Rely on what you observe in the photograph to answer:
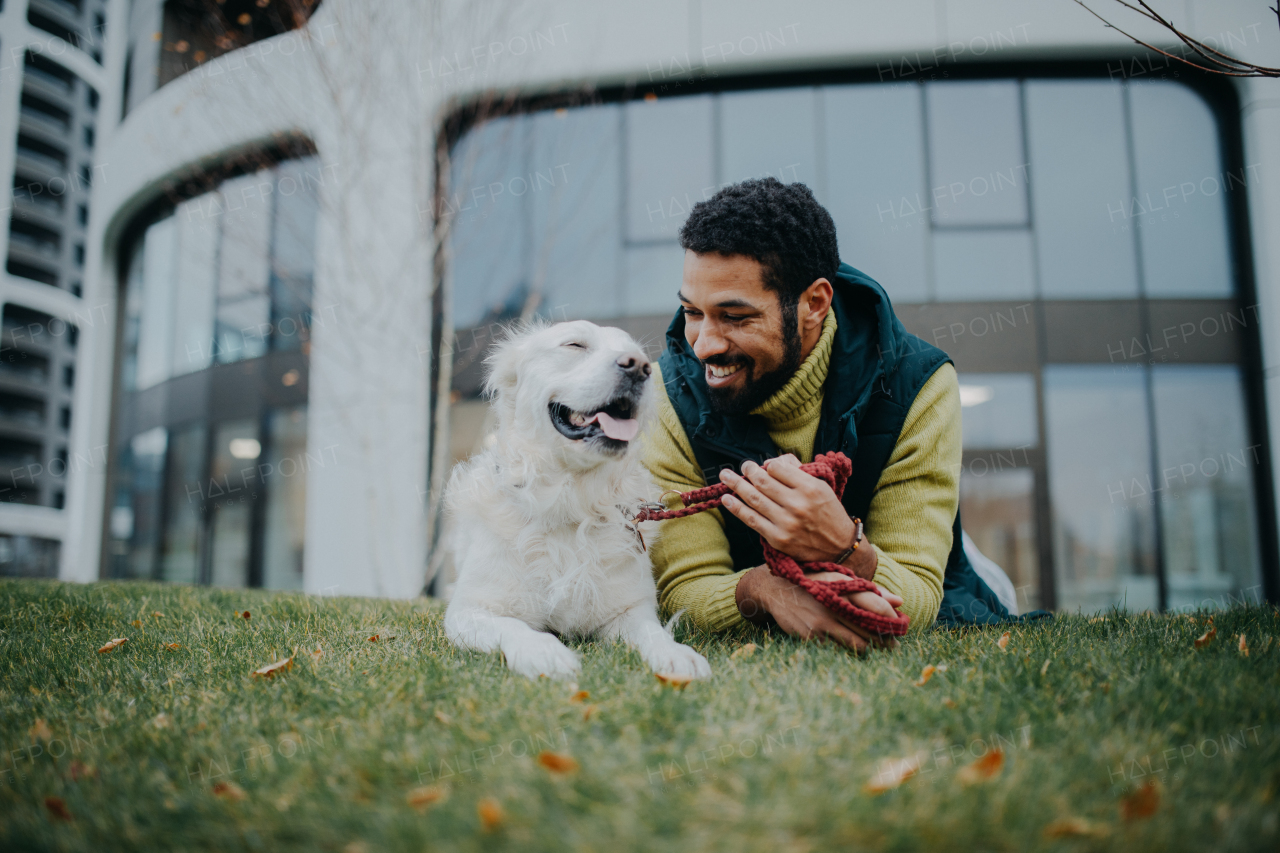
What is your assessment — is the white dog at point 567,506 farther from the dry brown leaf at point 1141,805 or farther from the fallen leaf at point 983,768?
the dry brown leaf at point 1141,805

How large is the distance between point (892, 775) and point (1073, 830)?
0.86ft

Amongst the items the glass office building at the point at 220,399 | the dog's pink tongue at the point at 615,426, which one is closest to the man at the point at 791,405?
the dog's pink tongue at the point at 615,426

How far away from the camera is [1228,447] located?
7.47 metres

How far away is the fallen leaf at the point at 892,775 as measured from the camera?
1.15m

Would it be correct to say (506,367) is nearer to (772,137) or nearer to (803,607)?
(803,607)

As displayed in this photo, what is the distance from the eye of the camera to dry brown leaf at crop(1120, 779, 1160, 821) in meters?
1.09

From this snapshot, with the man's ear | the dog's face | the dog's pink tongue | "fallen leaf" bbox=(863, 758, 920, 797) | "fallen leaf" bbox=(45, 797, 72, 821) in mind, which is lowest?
"fallen leaf" bbox=(45, 797, 72, 821)

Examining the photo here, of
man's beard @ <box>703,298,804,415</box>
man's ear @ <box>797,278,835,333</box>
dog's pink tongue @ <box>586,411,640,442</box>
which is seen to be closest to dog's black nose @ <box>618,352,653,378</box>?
dog's pink tongue @ <box>586,411,640,442</box>

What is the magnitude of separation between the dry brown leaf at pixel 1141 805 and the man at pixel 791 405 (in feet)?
3.61

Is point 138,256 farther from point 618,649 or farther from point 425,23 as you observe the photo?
point 618,649

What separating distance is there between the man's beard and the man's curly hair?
0.07 meters

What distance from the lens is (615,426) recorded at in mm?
2488

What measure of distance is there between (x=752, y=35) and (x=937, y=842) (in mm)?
8248

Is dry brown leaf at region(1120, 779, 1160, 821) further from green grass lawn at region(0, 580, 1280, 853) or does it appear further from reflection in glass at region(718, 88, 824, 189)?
reflection in glass at region(718, 88, 824, 189)
